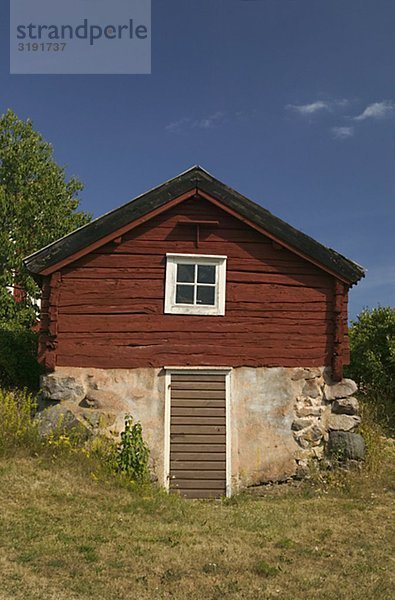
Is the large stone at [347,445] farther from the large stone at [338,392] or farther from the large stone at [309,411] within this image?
the large stone at [338,392]

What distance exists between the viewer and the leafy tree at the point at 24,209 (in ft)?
59.8

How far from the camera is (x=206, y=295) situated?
11.2m

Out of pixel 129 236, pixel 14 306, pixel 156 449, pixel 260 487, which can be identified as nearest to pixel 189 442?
pixel 156 449

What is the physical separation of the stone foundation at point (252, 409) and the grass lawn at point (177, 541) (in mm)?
860

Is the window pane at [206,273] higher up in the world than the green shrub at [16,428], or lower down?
higher up

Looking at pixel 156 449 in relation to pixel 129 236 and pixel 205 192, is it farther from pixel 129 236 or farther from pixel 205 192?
pixel 205 192

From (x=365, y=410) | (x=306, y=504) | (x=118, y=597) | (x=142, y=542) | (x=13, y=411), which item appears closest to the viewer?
(x=118, y=597)

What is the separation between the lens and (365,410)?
13.6 metres

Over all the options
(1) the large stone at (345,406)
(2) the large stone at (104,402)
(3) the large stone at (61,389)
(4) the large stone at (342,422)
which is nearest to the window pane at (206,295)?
(2) the large stone at (104,402)

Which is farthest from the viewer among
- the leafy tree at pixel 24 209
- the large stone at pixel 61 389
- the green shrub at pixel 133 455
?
the leafy tree at pixel 24 209

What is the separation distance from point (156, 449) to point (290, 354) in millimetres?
3325

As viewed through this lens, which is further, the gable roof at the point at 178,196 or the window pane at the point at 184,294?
the window pane at the point at 184,294

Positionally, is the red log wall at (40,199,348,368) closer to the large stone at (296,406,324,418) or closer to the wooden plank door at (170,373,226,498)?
the wooden plank door at (170,373,226,498)

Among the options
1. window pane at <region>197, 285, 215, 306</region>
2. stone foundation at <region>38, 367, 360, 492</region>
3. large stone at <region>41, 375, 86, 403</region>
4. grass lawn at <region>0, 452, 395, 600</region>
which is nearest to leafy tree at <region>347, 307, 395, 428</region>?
stone foundation at <region>38, 367, 360, 492</region>
